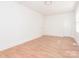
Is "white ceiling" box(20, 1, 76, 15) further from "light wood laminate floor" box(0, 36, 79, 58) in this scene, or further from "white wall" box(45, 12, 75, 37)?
"light wood laminate floor" box(0, 36, 79, 58)

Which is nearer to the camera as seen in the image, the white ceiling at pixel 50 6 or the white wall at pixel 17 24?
the white ceiling at pixel 50 6

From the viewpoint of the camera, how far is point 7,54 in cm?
198

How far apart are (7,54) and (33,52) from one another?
18.8 inches

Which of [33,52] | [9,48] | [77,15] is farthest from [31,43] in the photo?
[77,15]

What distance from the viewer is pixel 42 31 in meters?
1.98

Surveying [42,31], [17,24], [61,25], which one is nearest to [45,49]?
[42,31]

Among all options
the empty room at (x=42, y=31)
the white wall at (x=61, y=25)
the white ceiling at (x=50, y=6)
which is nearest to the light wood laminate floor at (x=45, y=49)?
the empty room at (x=42, y=31)

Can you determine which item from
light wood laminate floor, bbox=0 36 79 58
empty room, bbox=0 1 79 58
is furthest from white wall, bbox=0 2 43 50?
light wood laminate floor, bbox=0 36 79 58

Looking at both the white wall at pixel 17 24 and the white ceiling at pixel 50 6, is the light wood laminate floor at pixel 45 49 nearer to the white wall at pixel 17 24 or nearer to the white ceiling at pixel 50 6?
the white wall at pixel 17 24

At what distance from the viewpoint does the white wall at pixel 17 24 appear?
2.00 metres

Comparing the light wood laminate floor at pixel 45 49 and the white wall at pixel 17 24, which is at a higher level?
the white wall at pixel 17 24

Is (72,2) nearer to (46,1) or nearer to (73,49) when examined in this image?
(46,1)

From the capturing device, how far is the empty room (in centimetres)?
190

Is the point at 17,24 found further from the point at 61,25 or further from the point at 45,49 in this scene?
the point at 61,25
